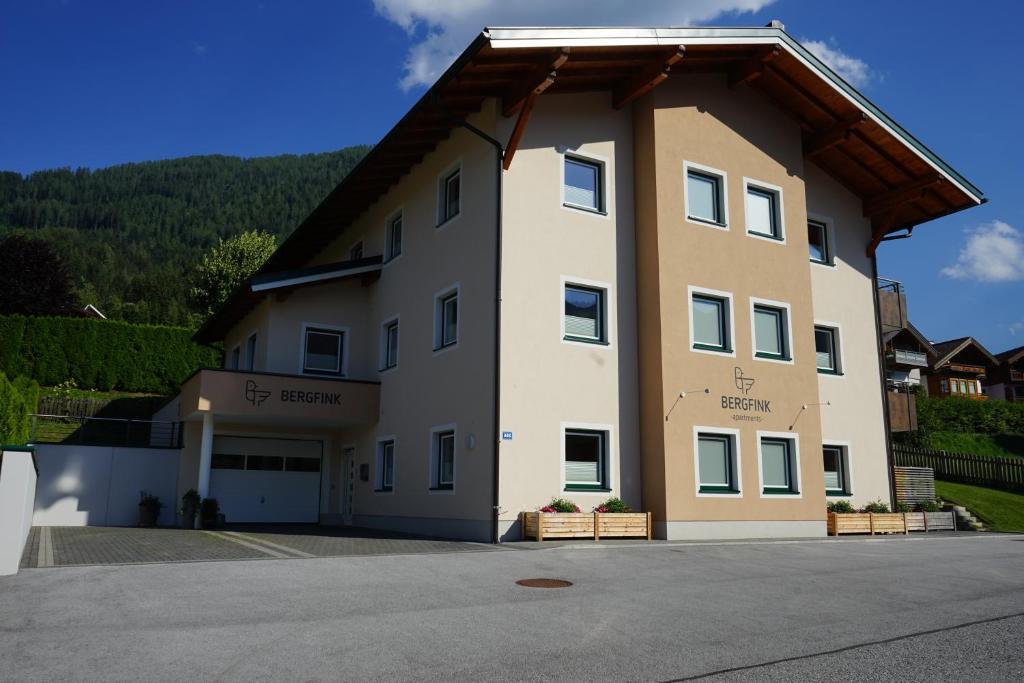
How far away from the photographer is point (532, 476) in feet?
54.6

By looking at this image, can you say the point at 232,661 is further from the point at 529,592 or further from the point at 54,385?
the point at 54,385

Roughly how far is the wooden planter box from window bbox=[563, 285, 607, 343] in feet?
12.5

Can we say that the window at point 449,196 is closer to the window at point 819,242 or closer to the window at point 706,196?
the window at point 706,196

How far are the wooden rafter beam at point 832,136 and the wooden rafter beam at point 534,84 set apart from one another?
8458mm

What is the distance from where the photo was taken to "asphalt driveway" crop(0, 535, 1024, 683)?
19.9ft

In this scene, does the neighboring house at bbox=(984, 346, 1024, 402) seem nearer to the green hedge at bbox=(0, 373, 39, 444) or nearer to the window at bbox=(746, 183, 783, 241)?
the window at bbox=(746, 183, 783, 241)

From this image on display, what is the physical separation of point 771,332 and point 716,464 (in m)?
3.86

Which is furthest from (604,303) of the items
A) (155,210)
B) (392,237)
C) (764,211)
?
(155,210)

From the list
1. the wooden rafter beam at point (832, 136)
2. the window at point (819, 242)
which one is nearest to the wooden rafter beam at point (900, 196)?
the window at point (819, 242)

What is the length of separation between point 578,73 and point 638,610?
13.0 metres

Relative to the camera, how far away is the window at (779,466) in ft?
62.0

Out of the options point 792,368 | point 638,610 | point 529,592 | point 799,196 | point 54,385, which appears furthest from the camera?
point 54,385

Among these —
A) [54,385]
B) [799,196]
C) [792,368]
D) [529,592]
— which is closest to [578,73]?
[799,196]

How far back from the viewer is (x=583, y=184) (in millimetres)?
18891
